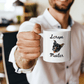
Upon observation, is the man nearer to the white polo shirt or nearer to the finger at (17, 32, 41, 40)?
the white polo shirt

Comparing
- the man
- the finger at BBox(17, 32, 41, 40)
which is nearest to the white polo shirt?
the man

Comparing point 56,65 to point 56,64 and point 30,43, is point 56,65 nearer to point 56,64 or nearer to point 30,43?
point 56,64

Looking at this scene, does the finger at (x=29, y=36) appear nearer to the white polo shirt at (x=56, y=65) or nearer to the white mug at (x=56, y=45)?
the white mug at (x=56, y=45)

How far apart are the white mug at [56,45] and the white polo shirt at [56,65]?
40cm

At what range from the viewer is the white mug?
484 mm

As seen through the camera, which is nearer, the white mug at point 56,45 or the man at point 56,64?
the white mug at point 56,45

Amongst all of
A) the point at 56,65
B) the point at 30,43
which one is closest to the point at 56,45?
the point at 30,43

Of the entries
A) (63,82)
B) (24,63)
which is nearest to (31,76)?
(63,82)

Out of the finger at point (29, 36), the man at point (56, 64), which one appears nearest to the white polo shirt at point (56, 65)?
the man at point (56, 64)

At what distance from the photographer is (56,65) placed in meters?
0.97

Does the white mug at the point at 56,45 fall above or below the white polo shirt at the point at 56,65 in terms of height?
above

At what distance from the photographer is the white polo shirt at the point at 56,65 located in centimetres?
94

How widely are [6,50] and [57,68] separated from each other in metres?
0.39

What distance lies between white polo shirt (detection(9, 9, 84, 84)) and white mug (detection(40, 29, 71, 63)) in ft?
1.30
